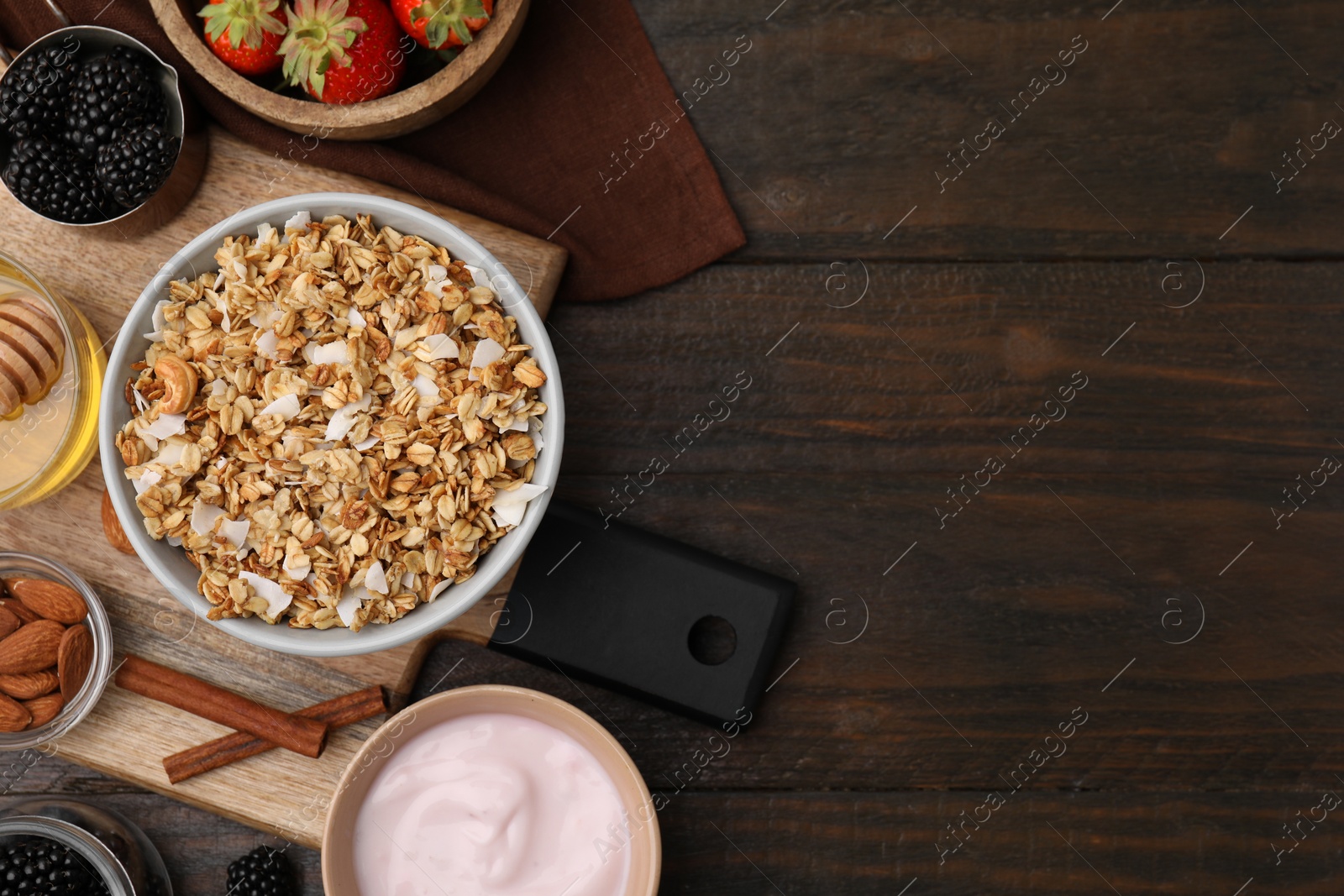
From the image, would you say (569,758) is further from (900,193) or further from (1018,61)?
(1018,61)

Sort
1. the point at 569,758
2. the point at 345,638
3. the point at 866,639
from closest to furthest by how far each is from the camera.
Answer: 1. the point at 345,638
2. the point at 569,758
3. the point at 866,639

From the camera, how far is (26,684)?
3.60ft

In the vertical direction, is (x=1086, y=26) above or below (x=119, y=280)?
below

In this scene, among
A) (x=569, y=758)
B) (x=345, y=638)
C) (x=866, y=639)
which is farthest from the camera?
(x=866, y=639)

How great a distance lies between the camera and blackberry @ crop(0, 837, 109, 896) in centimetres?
109

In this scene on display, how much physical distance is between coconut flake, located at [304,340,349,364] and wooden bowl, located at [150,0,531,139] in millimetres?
242

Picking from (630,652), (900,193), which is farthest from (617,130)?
(630,652)

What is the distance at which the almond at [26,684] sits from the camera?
43.1 inches

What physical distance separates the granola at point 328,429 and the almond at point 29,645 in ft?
0.76

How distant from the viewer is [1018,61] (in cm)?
124

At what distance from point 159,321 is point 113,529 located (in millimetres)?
271

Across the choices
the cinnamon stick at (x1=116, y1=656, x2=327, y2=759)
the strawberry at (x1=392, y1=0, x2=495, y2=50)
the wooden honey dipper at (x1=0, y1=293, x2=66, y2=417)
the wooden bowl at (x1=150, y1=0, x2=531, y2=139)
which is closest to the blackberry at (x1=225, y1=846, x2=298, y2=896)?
the cinnamon stick at (x1=116, y1=656, x2=327, y2=759)

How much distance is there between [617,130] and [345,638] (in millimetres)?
675

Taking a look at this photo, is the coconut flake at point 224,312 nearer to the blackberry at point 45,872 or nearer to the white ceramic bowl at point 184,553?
the white ceramic bowl at point 184,553
